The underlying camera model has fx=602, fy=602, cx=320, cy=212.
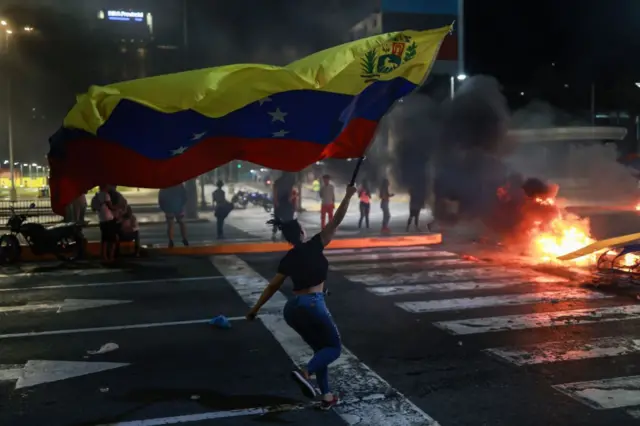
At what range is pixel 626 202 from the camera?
2767cm

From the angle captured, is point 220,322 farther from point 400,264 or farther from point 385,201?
point 385,201

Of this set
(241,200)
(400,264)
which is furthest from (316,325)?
(241,200)

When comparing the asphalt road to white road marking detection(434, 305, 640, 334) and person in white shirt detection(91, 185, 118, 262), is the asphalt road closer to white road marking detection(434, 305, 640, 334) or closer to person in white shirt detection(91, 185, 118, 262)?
white road marking detection(434, 305, 640, 334)

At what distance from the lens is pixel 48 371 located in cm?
564

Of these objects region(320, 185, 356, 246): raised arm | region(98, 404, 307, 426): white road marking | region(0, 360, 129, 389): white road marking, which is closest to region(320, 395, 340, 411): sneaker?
region(98, 404, 307, 426): white road marking

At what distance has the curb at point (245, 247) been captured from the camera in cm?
1291

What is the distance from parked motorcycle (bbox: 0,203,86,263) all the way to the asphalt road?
63.6 inches

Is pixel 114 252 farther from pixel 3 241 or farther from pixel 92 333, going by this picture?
pixel 92 333

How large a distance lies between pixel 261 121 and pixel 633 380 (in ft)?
14.1

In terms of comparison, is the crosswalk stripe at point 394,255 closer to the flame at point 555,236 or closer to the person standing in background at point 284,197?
the flame at point 555,236

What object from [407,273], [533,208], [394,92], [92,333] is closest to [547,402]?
[394,92]

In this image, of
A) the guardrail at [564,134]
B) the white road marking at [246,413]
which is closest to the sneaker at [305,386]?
the white road marking at [246,413]

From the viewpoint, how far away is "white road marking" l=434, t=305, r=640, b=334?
275 inches

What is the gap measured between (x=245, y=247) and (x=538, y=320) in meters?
7.63
